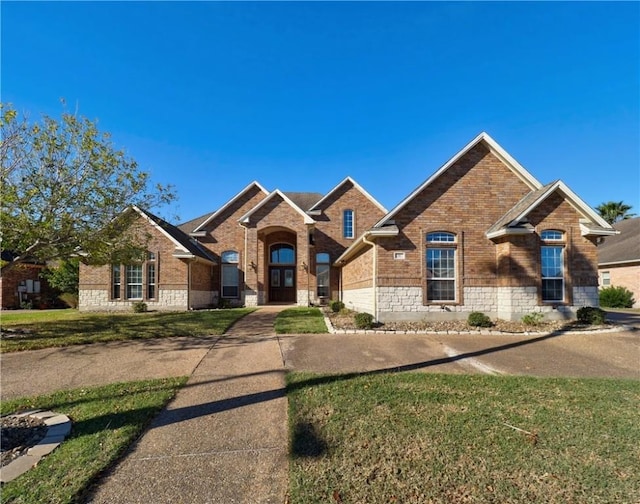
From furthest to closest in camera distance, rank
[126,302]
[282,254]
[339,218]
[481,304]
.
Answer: [282,254] < [339,218] < [126,302] < [481,304]

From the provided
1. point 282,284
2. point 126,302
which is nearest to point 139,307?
point 126,302

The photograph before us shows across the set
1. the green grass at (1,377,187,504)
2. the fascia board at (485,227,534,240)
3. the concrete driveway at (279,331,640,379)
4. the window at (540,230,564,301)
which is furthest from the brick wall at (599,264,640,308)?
the green grass at (1,377,187,504)

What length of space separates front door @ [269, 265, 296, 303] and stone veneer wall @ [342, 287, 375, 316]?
6.11 meters

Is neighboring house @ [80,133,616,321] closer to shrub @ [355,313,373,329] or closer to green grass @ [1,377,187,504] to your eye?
shrub @ [355,313,373,329]

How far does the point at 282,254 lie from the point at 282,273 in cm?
136

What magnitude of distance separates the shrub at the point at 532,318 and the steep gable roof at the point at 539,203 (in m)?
2.78

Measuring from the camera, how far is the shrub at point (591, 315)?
11.9 m

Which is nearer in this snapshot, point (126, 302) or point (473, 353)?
point (473, 353)

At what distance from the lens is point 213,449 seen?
3977 mm

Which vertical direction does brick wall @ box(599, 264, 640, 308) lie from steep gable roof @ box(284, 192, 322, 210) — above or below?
below

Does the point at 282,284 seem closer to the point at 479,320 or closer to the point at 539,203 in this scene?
the point at 479,320

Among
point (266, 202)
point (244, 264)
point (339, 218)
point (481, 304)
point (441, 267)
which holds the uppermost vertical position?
point (266, 202)

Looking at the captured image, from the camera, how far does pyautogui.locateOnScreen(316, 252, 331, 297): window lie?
2405 centimetres

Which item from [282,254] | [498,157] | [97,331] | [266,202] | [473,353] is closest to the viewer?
[473,353]
